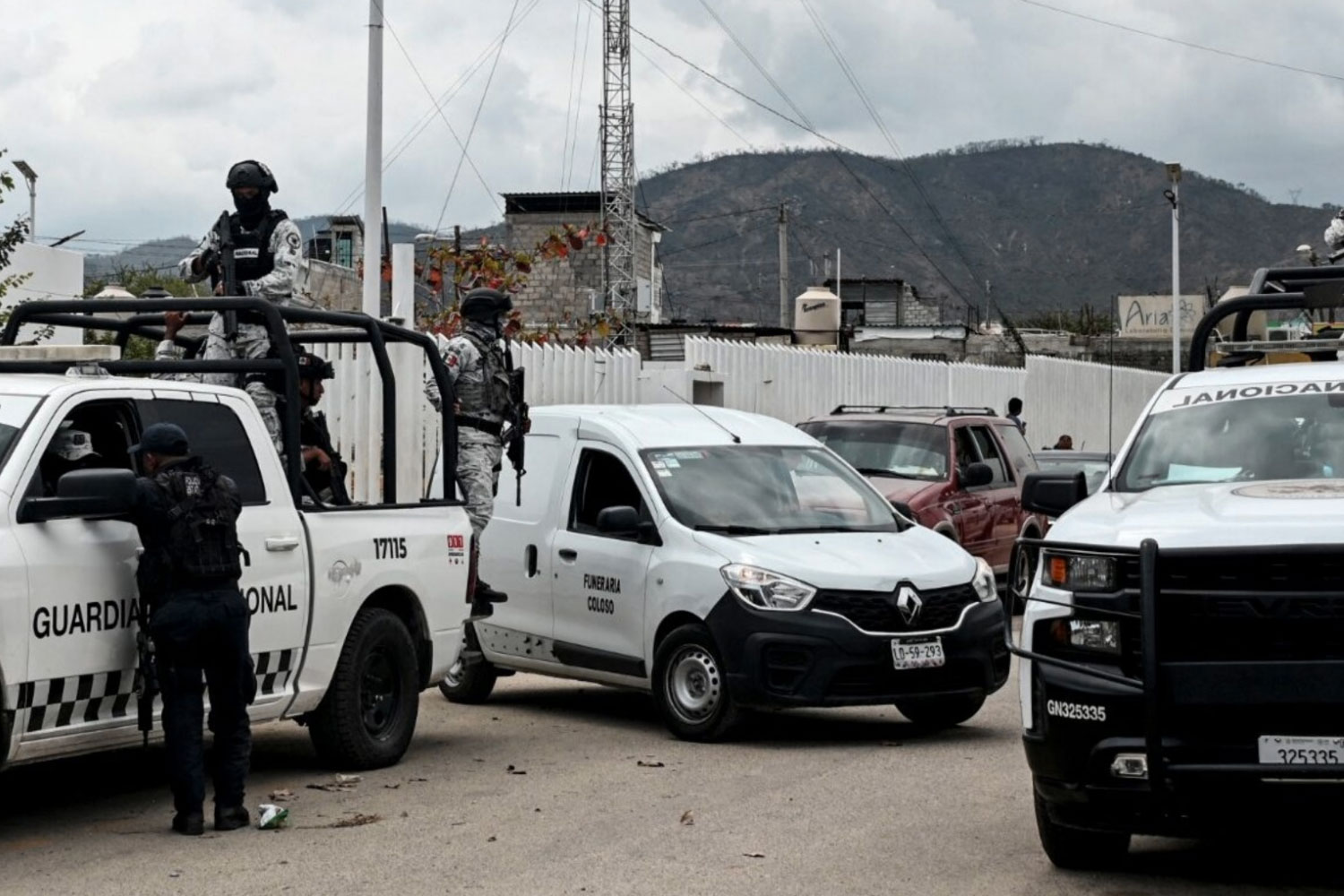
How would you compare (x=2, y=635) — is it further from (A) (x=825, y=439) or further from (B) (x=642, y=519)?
(A) (x=825, y=439)

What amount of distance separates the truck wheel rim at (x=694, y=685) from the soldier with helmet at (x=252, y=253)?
9.70 ft

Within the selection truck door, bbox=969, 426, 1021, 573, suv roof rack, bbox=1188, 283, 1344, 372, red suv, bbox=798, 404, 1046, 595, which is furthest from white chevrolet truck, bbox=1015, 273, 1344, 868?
truck door, bbox=969, 426, 1021, 573

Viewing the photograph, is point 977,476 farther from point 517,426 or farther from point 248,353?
point 248,353

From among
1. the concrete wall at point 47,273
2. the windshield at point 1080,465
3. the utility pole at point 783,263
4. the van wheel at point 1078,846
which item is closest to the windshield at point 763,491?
the van wheel at point 1078,846

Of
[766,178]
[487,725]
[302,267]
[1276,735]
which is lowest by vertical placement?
[487,725]

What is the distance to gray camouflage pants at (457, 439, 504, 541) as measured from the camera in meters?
12.2

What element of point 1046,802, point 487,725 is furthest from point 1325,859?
point 487,725

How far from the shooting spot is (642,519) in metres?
11.5

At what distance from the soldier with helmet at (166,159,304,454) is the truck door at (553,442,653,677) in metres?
2.20

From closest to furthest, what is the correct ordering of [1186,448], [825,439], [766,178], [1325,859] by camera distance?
[1325,859] → [1186,448] → [825,439] → [766,178]

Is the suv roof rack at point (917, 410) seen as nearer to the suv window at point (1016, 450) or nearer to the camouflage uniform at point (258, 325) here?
the suv window at point (1016, 450)

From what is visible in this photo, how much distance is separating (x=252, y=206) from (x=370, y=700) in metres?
3.06

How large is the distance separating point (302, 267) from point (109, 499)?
3.78 meters

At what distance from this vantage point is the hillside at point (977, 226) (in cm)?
14562
